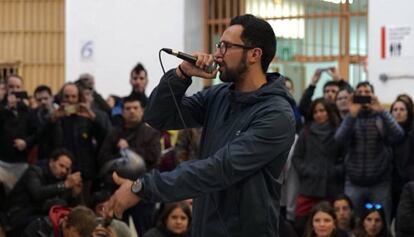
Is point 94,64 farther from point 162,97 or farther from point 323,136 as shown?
point 162,97

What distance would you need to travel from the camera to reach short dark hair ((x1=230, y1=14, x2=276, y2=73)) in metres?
3.87

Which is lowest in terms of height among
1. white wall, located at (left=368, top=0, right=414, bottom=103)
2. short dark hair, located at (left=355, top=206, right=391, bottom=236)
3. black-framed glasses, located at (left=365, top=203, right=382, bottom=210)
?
short dark hair, located at (left=355, top=206, right=391, bottom=236)

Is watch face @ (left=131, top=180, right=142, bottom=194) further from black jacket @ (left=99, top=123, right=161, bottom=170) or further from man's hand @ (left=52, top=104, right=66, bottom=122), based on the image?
man's hand @ (left=52, top=104, right=66, bottom=122)

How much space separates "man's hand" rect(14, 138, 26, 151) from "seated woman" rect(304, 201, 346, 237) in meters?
3.12

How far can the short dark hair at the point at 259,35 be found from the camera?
3871mm

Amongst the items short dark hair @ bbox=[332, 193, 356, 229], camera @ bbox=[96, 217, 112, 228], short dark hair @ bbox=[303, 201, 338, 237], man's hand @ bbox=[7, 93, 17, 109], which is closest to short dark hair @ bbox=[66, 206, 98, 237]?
camera @ bbox=[96, 217, 112, 228]

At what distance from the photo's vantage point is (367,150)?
336 inches

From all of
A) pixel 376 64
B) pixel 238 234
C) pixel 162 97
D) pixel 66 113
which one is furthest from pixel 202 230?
pixel 376 64

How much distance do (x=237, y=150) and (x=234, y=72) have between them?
1.17ft

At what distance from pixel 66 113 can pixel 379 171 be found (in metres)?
3.14

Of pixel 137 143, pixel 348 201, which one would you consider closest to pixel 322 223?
pixel 348 201

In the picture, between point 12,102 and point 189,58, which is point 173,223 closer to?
point 12,102

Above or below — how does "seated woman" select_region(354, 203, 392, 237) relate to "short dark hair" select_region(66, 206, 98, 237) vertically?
below

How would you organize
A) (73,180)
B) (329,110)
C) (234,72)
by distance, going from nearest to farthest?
(234,72)
(73,180)
(329,110)
